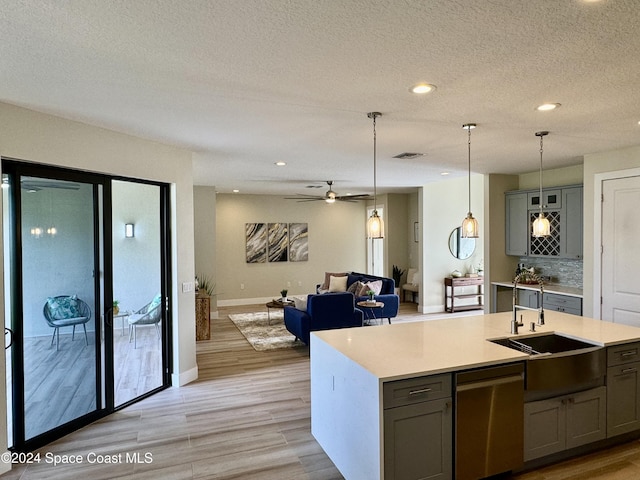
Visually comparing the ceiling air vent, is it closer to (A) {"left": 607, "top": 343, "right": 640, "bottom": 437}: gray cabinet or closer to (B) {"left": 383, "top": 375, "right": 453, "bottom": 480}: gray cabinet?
(A) {"left": 607, "top": 343, "right": 640, "bottom": 437}: gray cabinet

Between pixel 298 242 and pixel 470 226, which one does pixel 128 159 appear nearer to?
pixel 470 226

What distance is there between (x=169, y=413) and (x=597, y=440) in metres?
3.60

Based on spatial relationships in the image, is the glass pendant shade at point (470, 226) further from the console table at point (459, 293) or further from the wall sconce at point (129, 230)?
the console table at point (459, 293)

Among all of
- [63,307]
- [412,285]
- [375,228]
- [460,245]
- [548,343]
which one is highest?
[375,228]

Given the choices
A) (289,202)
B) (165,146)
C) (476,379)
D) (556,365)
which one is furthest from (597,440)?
(289,202)

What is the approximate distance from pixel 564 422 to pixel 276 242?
8028 millimetres

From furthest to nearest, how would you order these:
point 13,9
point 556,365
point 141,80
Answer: point 556,365 < point 141,80 < point 13,9

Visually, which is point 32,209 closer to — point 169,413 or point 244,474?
point 169,413

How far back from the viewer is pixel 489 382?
103 inches

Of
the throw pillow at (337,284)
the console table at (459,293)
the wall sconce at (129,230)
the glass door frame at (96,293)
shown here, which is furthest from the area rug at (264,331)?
the console table at (459,293)

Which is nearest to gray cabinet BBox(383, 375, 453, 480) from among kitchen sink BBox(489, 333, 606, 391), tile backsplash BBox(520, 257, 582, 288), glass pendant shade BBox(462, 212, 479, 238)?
kitchen sink BBox(489, 333, 606, 391)

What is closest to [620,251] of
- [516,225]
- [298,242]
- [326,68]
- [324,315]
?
[516,225]

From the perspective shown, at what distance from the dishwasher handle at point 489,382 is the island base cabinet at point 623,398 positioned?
36.9 inches

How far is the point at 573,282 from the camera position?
19.5 ft
